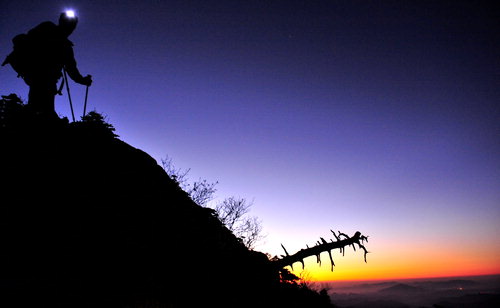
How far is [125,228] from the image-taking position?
227 inches

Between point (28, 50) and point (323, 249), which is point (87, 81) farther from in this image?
point (323, 249)

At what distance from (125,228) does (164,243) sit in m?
1.06

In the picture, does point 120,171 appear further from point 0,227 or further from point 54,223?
point 0,227

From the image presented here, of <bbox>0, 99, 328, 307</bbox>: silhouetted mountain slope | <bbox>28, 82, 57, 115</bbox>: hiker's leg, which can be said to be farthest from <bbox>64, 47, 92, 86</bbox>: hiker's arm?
<bbox>0, 99, 328, 307</bbox>: silhouetted mountain slope

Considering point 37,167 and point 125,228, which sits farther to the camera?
point 125,228

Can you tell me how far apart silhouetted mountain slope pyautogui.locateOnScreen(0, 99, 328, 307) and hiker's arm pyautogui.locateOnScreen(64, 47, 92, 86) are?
181 cm

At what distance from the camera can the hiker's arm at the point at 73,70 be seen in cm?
741

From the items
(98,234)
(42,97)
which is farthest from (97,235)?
(42,97)

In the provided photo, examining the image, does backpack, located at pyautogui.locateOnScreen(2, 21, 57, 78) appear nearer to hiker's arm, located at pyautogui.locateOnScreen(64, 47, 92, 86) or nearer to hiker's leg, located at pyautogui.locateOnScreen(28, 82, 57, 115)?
hiker's leg, located at pyautogui.locateOnScreen(28, 82, 57, 115)

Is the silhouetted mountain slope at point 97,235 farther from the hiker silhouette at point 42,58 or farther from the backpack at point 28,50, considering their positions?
the backpack at point 28,50

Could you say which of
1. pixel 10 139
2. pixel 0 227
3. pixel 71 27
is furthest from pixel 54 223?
pixel 71 27

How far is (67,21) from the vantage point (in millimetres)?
7051

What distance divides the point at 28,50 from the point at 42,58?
33cm

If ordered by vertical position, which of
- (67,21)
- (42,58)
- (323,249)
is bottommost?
(323,249)
